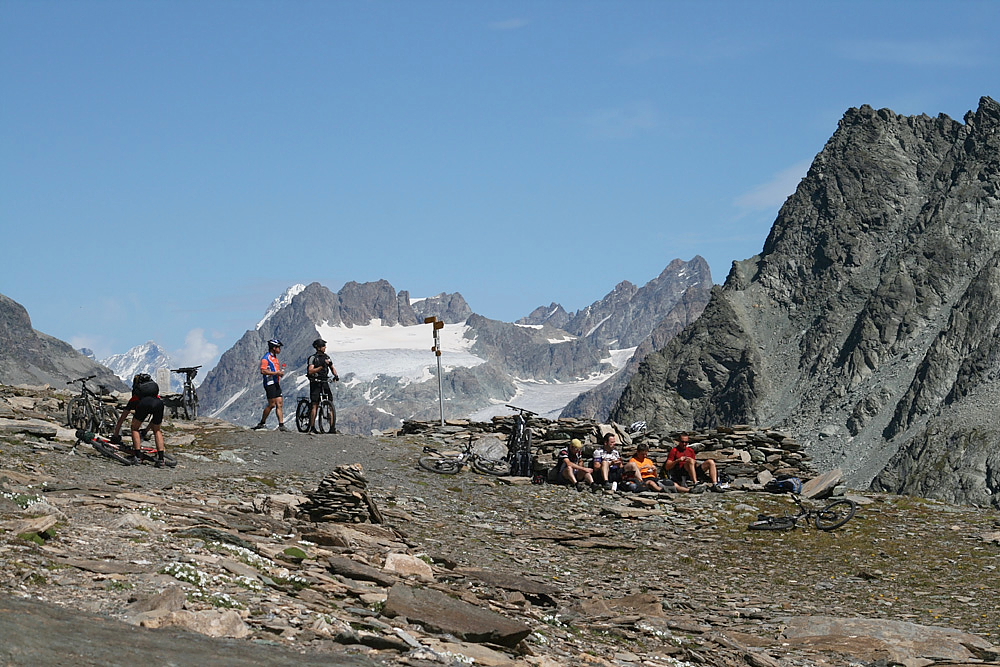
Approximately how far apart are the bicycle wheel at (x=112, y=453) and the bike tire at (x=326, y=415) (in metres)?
7.95

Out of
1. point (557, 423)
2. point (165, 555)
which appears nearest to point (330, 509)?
point (165, 555)

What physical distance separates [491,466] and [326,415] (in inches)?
217

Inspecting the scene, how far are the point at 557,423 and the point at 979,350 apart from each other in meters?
175

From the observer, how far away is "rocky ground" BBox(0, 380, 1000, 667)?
952cm

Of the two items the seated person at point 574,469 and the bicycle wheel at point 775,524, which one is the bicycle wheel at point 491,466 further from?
the bicycle wheel at point 775,524

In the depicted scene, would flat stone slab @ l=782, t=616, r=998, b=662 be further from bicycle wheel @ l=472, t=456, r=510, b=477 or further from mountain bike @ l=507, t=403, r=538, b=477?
bicycle wheel @ l=472, t=456, r=510, b=477

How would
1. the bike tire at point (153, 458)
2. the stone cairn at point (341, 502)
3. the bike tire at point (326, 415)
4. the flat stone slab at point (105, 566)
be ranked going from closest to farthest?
the flat stone slab at point (105, 566) < the stone cairn at point (341, 502) < the bike tire at point (153, 458) < the bike tire at point (326, 415)

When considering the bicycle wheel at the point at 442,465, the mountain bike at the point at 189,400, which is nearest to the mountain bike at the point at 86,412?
the mountain bike at the point at 189,400

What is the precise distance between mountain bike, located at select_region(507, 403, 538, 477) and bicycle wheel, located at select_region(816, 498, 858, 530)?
8087mm

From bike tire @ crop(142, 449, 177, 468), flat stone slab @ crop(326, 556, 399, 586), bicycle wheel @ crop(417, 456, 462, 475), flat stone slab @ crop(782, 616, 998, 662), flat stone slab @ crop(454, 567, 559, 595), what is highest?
bike tire @ crop(142, 449, 177, 468)

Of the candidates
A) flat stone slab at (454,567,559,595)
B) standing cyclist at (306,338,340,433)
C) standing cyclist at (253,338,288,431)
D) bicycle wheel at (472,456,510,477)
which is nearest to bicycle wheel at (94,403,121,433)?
standing cyclist at (253,338,288,431)

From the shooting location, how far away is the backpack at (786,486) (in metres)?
25.3

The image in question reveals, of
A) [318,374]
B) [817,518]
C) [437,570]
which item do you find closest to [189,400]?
[318,374]

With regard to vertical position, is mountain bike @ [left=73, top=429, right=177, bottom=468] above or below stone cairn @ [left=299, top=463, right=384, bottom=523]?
above
